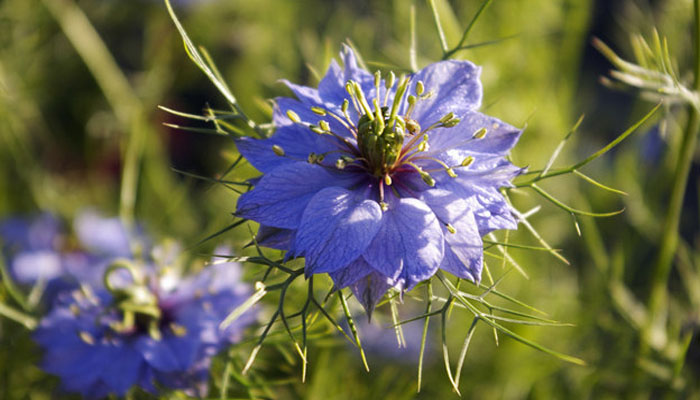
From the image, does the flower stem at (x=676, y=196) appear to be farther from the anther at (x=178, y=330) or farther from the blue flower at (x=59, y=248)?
the blue flower at (x=59, y=248)

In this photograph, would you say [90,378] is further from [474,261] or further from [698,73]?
[698,73]

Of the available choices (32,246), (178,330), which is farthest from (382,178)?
(32,246)

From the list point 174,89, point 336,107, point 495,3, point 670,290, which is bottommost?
point 670,290

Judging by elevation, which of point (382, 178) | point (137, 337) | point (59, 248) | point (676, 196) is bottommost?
point (59, 248)

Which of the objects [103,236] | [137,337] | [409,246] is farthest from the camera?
[103,236]

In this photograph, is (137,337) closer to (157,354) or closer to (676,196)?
(157,354)

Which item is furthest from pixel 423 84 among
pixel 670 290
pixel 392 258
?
pixel 670 290

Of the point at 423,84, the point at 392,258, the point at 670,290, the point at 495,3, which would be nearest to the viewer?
the point at 392,258
